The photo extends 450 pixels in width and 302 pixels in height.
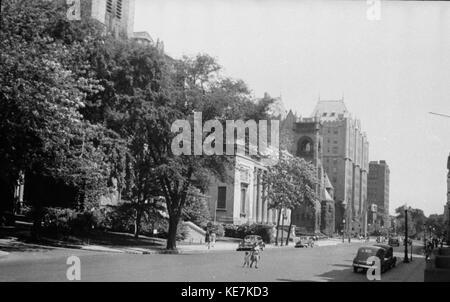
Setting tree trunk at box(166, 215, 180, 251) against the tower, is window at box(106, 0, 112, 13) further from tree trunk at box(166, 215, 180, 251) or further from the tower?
the tower

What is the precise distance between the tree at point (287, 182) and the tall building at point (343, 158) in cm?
9131

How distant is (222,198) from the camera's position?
7112 centimetres

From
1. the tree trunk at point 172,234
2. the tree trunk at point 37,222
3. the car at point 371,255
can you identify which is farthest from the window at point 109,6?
the car at point 371,255

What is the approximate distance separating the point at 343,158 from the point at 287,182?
113 metres

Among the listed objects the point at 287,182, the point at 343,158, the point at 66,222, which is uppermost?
the point at 343,158

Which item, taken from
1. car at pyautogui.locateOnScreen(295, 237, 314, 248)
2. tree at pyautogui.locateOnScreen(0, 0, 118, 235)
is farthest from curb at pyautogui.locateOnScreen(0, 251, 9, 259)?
car at pyautogui.locateOnScreen(295, 237, 314, 248)

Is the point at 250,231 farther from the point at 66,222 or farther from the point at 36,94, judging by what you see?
the point at 36,94

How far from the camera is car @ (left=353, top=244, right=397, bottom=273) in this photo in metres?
27.3

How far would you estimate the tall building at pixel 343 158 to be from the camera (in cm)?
15981

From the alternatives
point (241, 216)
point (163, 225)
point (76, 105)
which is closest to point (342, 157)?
point (241, 216)

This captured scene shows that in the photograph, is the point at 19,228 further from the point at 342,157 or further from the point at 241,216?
the point at 342,157

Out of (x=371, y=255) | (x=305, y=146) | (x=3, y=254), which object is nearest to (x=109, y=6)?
(x=3, y=254)

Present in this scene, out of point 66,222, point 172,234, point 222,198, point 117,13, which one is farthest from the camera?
point 222,198

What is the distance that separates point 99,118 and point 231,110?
29.5 ft
